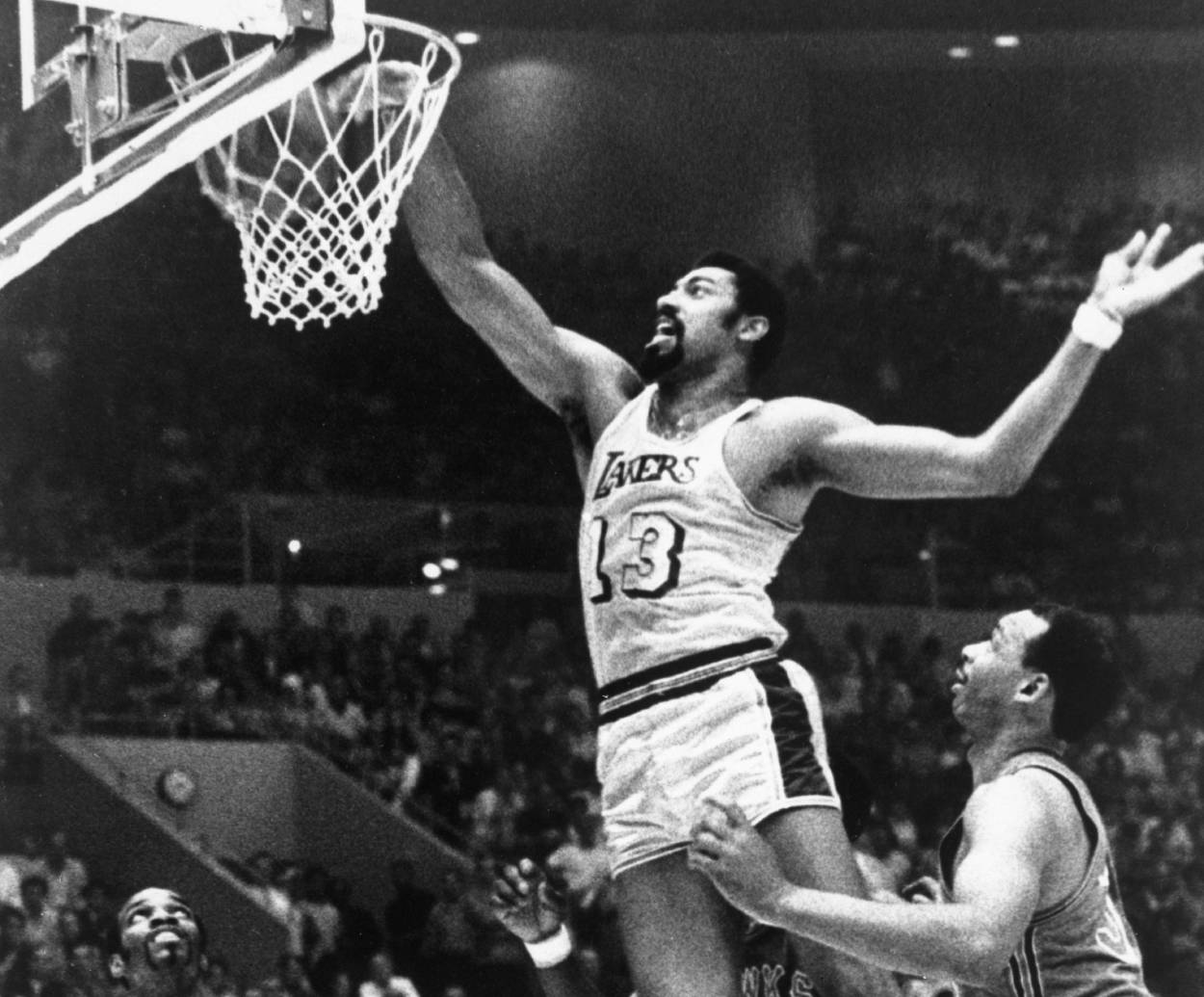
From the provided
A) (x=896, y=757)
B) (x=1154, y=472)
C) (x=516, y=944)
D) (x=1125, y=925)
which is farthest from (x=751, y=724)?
(x=1154, y=472)

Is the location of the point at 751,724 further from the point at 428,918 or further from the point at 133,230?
the point at 133,230

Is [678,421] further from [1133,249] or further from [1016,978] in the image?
[1016,978]

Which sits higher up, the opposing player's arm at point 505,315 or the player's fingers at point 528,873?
the opposing player's arm at point 505,315

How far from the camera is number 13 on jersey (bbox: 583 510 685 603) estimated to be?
4129 mm

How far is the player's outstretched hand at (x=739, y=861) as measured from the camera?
337cm

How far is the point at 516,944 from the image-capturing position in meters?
9.48

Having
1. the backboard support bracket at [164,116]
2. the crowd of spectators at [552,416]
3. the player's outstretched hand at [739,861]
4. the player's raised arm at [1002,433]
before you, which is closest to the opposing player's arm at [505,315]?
the backboard support bracket at [164,116]

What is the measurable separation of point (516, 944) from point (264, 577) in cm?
264

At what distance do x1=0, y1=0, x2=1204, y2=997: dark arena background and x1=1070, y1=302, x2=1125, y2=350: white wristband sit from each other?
573 cm

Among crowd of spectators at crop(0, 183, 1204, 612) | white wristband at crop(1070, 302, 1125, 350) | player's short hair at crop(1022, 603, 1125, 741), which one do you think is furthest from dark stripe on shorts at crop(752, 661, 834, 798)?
crowd of spectators at crop(0, 183, 1204, 612)

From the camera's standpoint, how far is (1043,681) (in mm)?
4023

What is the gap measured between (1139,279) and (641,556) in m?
1.03

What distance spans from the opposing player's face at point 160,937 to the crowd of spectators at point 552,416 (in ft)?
18.6

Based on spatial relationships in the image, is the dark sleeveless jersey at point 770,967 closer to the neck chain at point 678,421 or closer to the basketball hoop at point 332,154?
the neck chain at point 678,421
